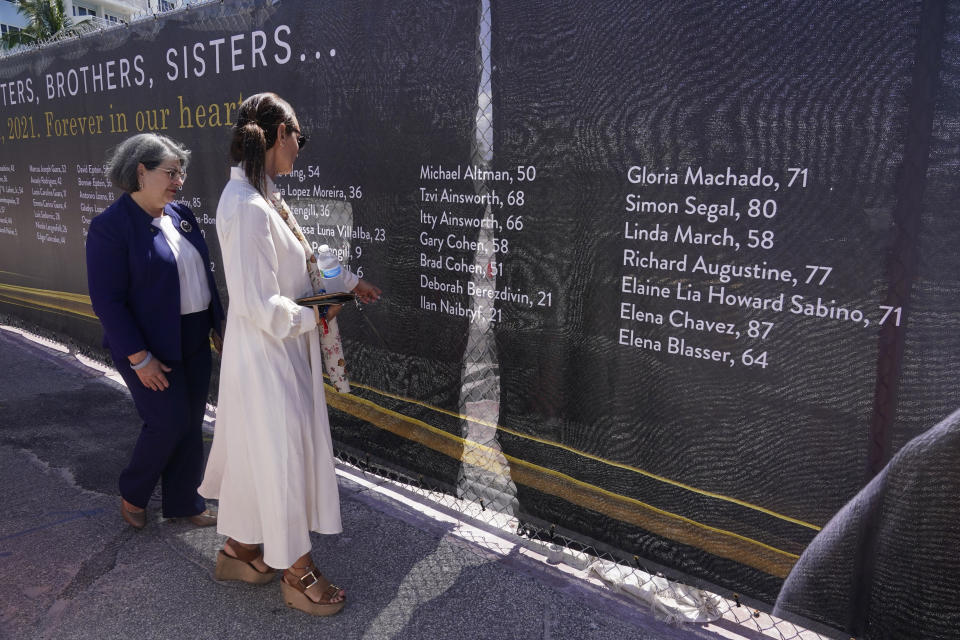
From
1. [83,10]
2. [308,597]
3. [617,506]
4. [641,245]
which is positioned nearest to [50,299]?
[308,597]

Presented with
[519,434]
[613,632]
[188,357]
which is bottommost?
[613,632]

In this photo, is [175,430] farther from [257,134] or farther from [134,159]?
[257,134]

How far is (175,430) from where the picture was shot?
10.6 feet

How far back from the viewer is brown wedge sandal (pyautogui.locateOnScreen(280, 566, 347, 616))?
2.66m

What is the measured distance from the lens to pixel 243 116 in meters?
2.57

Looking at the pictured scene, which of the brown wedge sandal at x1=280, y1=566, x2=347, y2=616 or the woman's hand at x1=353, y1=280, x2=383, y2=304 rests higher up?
the woman's hand at x1=353, y1=280, x2=383, y2=304

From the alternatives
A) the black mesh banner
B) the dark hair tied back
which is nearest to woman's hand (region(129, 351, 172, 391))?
the dark hair tied back

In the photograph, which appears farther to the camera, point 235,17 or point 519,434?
point 235,17

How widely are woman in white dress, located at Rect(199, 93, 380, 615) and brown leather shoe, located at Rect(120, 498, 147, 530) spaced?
79 centimetres

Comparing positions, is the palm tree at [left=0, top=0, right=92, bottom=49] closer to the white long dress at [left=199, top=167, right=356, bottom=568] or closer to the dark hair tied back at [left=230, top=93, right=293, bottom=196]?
the dark hair tied back at [left=230, top=93, right=293, bottom=196]

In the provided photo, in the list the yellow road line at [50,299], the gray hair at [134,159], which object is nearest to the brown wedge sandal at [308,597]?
the gray hair at [134,159]

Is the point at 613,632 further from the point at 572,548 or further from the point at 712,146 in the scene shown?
the point at 712,146

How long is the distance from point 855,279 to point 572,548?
1.72m

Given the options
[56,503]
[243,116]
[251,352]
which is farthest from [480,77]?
[56,503]
